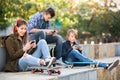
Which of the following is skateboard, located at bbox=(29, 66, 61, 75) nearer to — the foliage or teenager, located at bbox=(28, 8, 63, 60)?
teenager, located at bbox=(28, 8, 63, 60)

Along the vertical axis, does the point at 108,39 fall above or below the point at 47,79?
below

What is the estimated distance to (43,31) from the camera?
8133mm

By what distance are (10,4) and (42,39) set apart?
8583 millimetres

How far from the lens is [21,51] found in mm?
→ 7094

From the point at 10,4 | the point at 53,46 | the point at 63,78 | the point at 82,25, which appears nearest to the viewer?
the point at 63,78

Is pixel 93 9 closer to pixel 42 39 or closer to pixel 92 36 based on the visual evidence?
pixel 92 36

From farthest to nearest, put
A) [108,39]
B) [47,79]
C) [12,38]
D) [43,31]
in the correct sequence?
[108,39] → [43,31] → [12,38] → [47,79]

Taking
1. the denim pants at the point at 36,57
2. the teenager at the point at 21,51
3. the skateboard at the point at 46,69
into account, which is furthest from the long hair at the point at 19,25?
the skateboard at the point at 46,69

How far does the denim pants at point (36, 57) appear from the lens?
7.06 meters

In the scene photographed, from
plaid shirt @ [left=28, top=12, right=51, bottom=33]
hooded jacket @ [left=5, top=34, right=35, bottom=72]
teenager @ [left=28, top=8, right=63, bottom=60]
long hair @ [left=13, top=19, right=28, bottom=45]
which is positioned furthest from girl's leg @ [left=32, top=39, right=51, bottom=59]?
plaid shirt @ [left=28, top=12, right=51, bottom=33]

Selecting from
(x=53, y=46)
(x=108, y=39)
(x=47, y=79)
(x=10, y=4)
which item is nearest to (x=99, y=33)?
(x=108, y=39)

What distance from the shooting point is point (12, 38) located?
726cm

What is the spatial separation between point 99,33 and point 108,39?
64cm

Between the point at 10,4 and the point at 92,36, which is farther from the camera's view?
the point at 92,36
